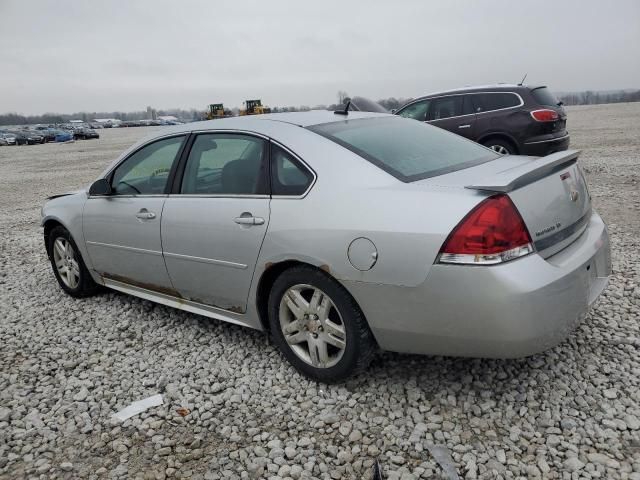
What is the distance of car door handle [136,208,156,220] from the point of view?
366cm

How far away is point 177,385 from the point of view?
3.18 meters

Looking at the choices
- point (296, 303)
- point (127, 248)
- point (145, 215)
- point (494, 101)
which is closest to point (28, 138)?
point (494, 101)

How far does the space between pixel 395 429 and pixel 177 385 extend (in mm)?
1386

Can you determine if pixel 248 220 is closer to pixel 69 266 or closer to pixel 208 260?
pixel 208 260

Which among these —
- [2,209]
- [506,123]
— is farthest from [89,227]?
[2,209]

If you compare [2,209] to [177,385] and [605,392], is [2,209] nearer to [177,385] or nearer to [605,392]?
[177,385]

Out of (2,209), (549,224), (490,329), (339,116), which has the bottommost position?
(2,209)

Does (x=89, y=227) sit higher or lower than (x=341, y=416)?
higher

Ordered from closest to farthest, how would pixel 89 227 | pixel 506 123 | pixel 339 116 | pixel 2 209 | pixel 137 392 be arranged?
1. pixel 137 392
2. pixel 339 116
3. pixel 89 227
4. pixel 506 123
5. pixel 2 209

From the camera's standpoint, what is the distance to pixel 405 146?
124 inches

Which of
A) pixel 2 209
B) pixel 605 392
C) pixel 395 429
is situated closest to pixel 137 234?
pixel 395 429

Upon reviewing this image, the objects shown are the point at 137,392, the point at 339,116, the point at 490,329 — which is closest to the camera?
the point at 490,329

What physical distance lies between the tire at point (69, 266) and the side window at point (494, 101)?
24.7ft

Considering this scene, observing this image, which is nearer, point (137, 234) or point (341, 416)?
point (341, 416)
